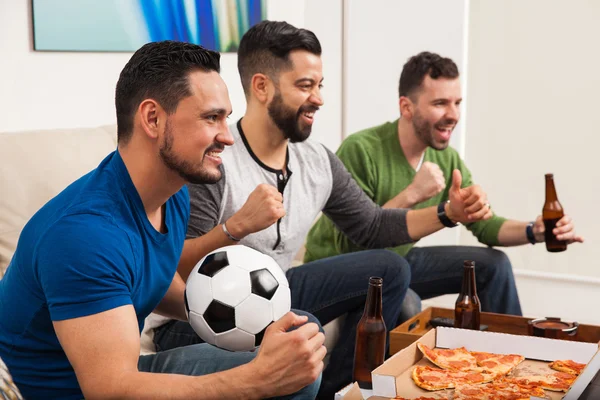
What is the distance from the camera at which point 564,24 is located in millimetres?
3713

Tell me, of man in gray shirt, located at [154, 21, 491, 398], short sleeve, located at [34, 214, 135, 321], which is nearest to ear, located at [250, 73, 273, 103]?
man in gray shirt, located at [154, 21, 491, 398]

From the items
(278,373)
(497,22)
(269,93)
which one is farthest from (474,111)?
(278,373)

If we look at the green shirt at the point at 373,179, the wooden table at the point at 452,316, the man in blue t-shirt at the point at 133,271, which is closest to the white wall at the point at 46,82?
the green shirt at the point at 373,179

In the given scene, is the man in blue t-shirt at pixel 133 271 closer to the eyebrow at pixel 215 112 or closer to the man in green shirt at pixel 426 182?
the eyebrow at pixel 215 112

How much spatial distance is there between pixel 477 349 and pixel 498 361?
9 centimetres

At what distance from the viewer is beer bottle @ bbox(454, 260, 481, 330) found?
6.77ft

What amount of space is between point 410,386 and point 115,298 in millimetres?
657

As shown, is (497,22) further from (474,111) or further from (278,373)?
(278,373)

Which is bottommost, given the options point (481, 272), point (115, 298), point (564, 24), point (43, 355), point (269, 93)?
point (481, 272)

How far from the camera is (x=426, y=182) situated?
2701 millimetres

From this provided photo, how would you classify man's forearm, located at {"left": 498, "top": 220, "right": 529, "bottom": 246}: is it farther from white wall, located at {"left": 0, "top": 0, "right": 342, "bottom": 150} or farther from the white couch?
white wall, located at {"left": 0, "top": 0, "right": 342, "bottom": 150}

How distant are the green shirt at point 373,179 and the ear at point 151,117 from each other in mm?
1361

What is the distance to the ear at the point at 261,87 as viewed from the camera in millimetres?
2436

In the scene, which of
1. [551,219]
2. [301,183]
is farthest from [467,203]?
[301,183]
